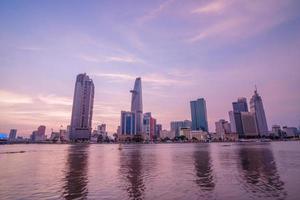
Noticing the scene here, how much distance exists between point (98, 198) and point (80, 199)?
5.65 ft

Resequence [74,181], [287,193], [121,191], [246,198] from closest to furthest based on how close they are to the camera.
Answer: [246,198] → [287,193] → [121,191] → [74,181]

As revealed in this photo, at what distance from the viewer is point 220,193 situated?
A: 74.2 ft

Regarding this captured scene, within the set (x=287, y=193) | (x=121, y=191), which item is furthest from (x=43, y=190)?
(x=287, y=193)

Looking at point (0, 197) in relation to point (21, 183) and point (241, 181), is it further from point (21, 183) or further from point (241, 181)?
point (241, 181)

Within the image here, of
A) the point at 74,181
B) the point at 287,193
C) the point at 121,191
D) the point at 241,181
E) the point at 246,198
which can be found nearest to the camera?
the point at 246,198

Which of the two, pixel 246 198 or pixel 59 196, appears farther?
pixel 59 196

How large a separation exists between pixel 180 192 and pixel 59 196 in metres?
12.7

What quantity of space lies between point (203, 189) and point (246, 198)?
496cm

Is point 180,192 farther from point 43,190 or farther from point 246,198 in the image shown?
point 43,190

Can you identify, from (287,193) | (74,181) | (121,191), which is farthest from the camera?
(74,181)

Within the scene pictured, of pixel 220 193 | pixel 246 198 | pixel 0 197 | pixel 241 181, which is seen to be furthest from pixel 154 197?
pixel 0 197

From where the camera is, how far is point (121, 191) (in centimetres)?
2412

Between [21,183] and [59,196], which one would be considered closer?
[59,196]

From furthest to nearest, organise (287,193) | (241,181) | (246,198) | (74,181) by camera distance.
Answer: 1. (74,181)
2. (241,181)
3. (287,193)
4. (246,198)
